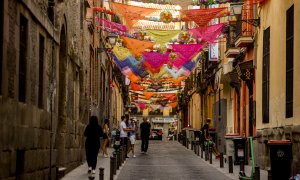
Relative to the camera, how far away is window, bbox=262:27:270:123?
2345 centimetres

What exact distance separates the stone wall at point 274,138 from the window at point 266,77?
726 mm

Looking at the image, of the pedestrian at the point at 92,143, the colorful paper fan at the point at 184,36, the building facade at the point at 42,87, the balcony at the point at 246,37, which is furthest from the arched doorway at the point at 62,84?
the colorful paper fan at the point at 184,36

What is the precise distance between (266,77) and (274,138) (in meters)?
3.25

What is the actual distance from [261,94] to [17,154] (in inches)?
540

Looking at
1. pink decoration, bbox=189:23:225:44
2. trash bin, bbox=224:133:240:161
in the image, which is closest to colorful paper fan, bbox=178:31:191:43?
pink decoration, bbox=189:23:225:44

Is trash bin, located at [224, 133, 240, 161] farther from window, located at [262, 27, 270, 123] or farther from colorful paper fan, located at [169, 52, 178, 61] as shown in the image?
colorful paper fan, located at [169, 52, 178, 61]

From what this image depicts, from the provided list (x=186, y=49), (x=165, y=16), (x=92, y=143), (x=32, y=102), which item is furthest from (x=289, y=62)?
(x=186, y=49)

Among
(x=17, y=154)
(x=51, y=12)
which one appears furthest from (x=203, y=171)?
(x=17, y=154)

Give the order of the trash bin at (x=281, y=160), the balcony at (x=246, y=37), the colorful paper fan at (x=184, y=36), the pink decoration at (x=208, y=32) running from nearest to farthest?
the trash bin at (x=281, y=160), the balcony at (x=246, y=37), the pink decoration at (x=208, y=32), the colorful paper fan at (x=184, y=36)

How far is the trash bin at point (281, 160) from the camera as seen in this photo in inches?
631

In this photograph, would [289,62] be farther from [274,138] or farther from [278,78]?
[274,138]

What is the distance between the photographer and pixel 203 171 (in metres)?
22.8

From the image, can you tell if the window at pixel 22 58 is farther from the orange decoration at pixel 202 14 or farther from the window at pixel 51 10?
the orange decoration at pixel 202 14

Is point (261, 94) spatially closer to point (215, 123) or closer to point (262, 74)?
point (262, 74)
